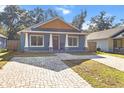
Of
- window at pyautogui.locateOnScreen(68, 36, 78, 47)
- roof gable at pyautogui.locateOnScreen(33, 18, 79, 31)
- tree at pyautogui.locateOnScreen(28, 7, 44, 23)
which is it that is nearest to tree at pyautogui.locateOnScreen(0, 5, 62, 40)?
tree at pyautogui.locateOnScreen(28, 7, 44, 23)

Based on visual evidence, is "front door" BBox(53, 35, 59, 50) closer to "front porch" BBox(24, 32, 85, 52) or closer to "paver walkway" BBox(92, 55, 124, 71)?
"front porch" BBox(24, 32, 85, 52)

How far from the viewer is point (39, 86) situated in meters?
6.32

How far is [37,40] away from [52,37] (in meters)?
1.83

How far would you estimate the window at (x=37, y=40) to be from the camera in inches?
847

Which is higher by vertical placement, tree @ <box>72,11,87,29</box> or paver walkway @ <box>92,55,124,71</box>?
tree @ <box>72,11,87,29</box>

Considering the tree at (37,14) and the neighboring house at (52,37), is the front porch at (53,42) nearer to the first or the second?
the neighboring house at (52,37)

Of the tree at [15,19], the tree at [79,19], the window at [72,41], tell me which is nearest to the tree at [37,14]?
the tree at [15,19]

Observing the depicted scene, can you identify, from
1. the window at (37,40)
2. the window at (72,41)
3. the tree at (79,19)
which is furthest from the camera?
the tree at (79,19)

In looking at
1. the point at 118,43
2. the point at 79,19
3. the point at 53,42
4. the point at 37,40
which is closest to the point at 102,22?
the point at 79,19

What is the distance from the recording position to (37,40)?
71.0ft

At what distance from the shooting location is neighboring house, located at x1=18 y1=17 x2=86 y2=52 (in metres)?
21.3
